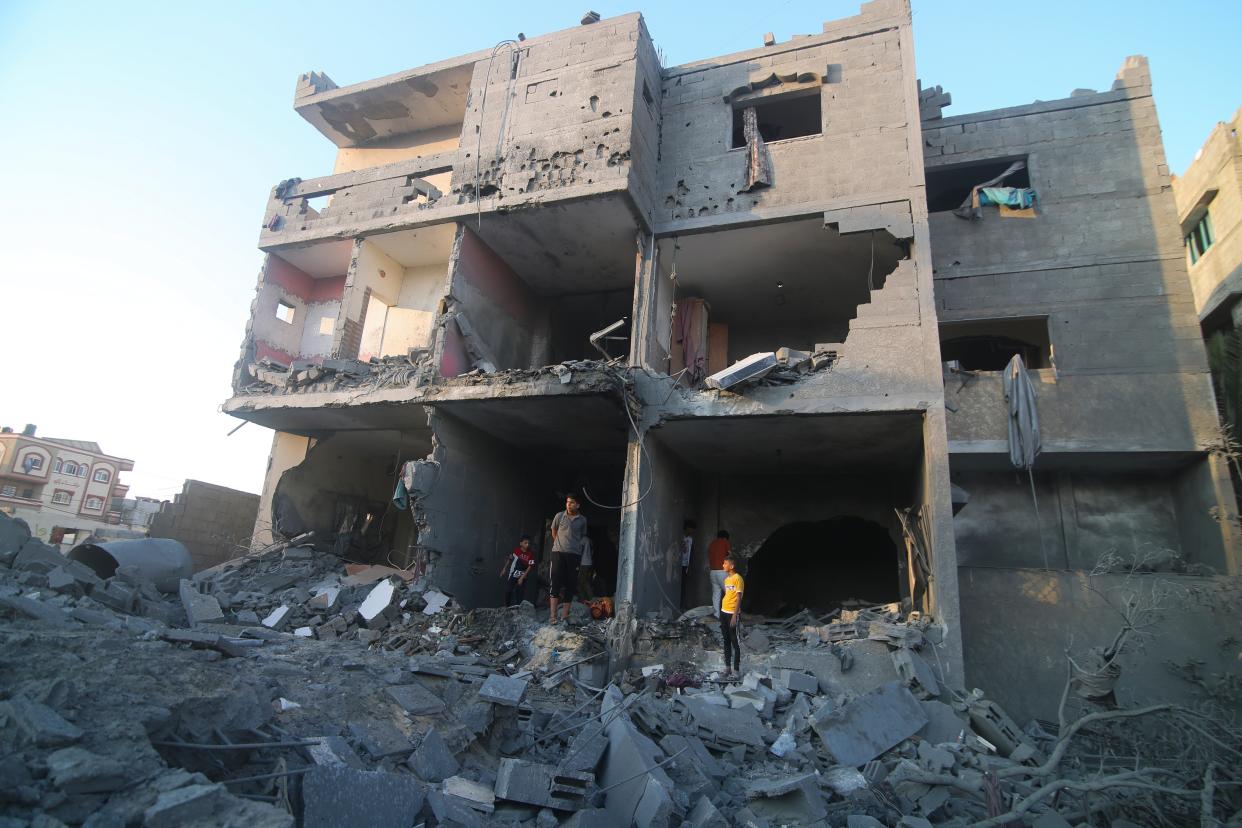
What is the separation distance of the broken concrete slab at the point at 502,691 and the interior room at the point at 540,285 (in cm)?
556

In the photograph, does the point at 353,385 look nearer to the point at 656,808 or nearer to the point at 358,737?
the point at 358,737

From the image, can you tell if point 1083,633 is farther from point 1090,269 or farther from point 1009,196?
point 1009,196

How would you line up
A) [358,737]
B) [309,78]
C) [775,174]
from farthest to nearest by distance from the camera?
[309,78] < [775,174] < [358,737]

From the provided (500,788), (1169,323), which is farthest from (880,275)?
(500,788)

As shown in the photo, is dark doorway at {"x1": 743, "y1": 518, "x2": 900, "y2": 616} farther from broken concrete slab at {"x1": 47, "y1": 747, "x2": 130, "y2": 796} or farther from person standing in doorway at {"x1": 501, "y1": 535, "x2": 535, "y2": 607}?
broken concrete slab at {"x1": 47, "y1": 747, "x2": 130, "y2": 796}

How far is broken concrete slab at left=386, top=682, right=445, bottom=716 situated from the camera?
5.45 m

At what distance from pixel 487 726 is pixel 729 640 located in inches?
132

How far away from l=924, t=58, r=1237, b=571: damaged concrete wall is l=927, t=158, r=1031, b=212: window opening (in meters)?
0.20

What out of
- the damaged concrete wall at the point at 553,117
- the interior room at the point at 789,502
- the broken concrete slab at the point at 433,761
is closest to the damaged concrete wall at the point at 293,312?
the damaged concrete wall at the point at 553,117

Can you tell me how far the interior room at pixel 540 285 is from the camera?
11164mm

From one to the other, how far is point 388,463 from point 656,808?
489 inches

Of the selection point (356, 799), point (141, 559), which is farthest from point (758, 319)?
point (356, 799)

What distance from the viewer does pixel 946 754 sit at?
6055 millimetres

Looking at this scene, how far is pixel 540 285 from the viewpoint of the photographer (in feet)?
43.8
